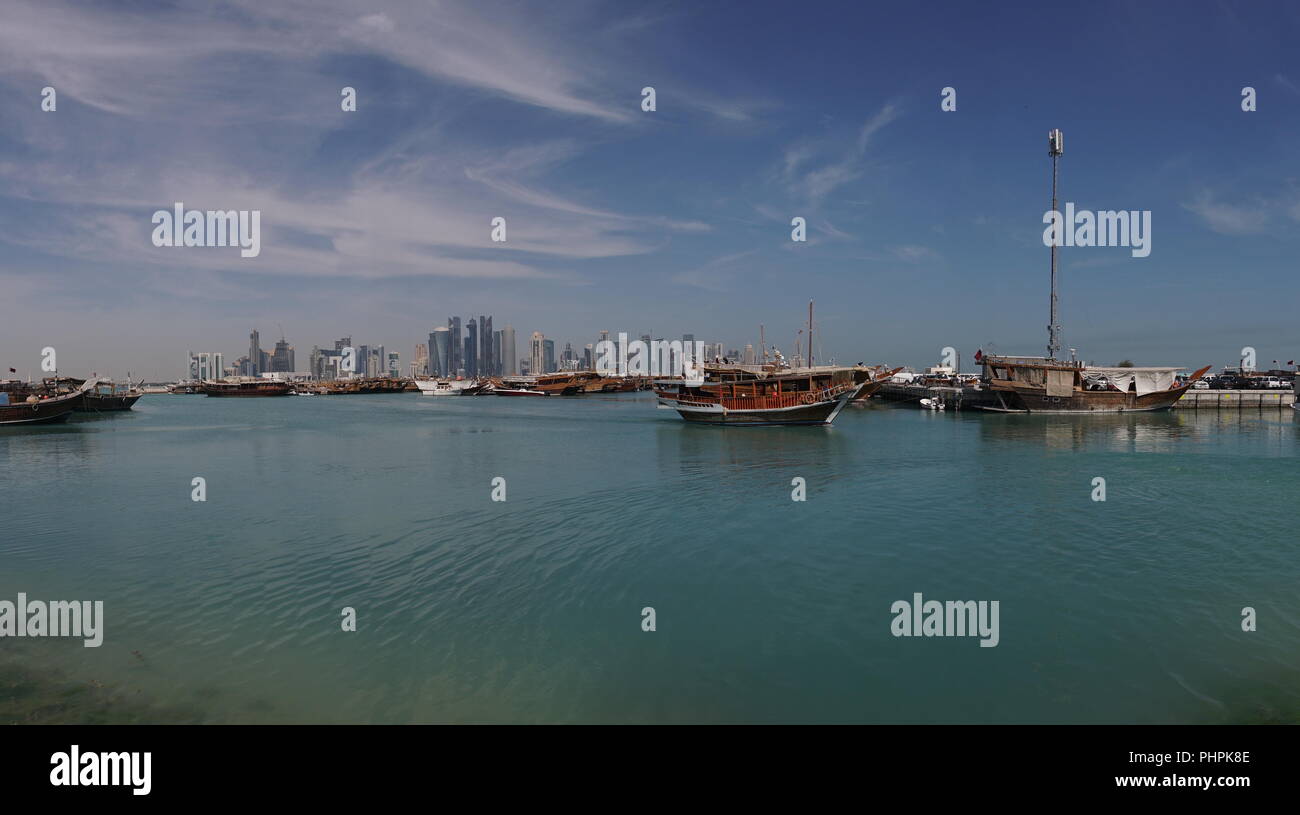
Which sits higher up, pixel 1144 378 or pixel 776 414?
pixel 1144 378

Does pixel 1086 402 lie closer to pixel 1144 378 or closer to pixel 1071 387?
pixel 1071 387

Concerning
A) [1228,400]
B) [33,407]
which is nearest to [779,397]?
[1228,400]

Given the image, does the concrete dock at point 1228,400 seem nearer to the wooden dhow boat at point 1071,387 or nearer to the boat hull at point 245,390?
the wooden dhow boat at point 1071,387

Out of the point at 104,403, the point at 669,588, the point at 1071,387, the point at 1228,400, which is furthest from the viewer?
the point at 104,403

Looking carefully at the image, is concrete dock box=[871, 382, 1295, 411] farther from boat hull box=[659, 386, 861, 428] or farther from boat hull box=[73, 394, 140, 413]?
boat hull box=[73, 394, 140, 413]
